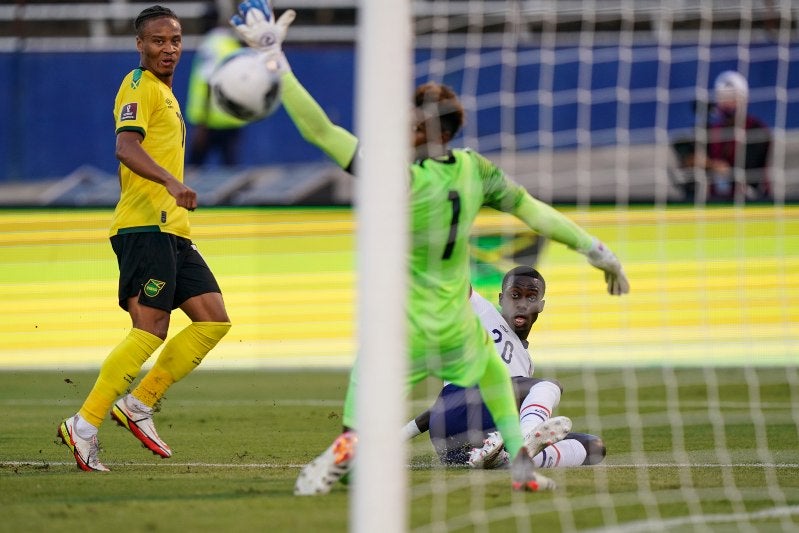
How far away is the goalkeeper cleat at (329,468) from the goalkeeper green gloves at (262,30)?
1.58m

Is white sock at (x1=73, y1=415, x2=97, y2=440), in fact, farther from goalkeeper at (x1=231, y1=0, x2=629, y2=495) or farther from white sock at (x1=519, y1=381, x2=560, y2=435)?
white sock at (x1=519, y1=381, x2=560, y2=435)

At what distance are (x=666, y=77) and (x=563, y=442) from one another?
8895mm

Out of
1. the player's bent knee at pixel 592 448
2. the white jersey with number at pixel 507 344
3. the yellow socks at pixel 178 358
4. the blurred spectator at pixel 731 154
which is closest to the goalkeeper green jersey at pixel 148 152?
the yellow socks at pixel 178 358

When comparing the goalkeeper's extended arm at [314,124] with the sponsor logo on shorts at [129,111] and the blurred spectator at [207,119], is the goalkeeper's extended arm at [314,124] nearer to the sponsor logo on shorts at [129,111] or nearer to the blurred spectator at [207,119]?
the sponsor logo on shorts at [129,111]

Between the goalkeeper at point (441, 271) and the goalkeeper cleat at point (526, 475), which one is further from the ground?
the goalkeeper at point (441, 271)

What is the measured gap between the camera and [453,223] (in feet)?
19.9

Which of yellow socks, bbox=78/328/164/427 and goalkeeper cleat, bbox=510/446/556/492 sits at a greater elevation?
yellow socks, bbox=78/328/164/427

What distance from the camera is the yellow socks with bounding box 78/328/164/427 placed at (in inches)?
282

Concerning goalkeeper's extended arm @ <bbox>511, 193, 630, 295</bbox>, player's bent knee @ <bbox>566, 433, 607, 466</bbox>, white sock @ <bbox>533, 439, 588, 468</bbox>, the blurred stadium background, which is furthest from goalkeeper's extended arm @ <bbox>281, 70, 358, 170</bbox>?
the blurred stadium background

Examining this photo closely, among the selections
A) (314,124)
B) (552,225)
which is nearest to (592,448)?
(552,225)

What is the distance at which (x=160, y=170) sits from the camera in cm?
695

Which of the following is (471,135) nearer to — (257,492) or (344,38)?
(344,38)

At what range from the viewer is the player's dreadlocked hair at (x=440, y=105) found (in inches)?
238

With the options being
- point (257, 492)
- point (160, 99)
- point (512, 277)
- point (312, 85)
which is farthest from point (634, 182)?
point (257, 492)
